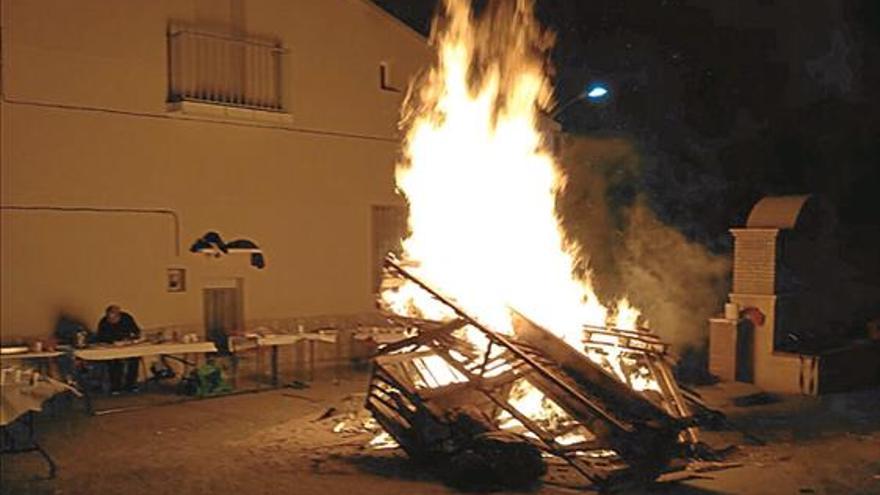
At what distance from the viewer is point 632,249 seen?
18.8 metres

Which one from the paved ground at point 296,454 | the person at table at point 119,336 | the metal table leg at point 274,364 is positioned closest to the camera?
the paved ground at point 296,454

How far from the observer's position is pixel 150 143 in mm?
13922

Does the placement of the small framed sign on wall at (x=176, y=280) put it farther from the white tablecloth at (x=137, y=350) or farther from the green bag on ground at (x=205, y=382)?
the white tablecloth at (x=137, y=350)

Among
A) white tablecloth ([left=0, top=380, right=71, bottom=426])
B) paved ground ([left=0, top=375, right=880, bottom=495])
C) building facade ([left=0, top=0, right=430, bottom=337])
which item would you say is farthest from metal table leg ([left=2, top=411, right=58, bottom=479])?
building facade ([left=0, top=0, right=430, bottom=337])

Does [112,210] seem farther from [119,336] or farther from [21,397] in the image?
[21,397]

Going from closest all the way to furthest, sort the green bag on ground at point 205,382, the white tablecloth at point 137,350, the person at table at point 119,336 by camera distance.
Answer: the white tablecloth at point 137,350 → the person at table at point 119,336 → the green bag on ground at point 205,382

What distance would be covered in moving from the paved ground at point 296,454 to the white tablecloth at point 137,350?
755 mm

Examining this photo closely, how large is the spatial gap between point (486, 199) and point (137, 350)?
5.17 m

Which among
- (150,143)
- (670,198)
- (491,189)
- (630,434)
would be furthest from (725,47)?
(630,434)

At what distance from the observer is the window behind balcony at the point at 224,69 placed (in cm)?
1430

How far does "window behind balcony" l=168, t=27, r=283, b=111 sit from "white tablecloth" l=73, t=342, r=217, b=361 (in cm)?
404

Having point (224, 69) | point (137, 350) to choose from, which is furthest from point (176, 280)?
point (224, 69)

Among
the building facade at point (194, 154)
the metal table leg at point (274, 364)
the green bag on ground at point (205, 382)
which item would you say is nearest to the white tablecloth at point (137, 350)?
the green bag on ground at point (205, 382)

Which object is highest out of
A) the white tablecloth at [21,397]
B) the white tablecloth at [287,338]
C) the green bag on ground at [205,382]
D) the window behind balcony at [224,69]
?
the window behind balcony at [224,69]
